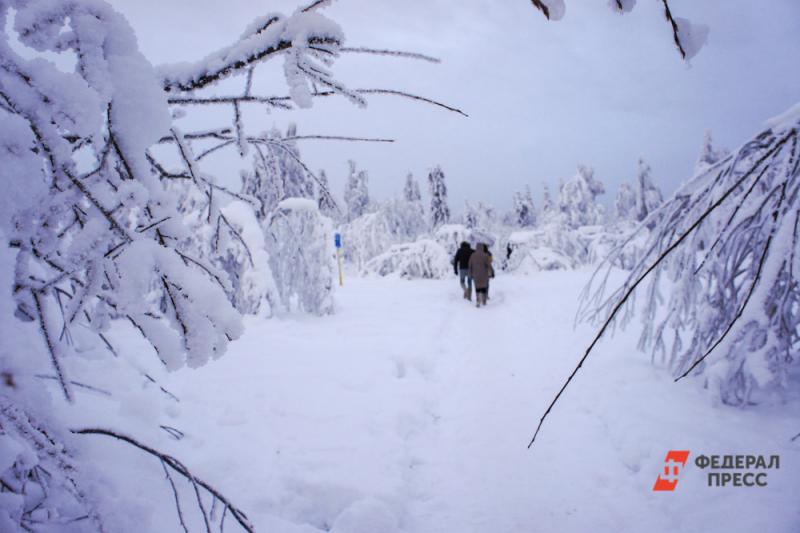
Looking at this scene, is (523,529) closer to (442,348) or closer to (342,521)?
(342,521)

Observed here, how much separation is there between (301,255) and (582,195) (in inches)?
1196

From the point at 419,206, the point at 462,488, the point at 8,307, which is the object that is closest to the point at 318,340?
the point at 462,488

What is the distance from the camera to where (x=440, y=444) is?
292 cm

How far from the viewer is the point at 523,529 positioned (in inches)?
83.6

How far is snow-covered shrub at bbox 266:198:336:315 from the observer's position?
6938 mm

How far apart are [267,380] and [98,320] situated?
295 centimetres

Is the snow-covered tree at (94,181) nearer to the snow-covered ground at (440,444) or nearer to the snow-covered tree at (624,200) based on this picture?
the snow-covered ground at (440,444)

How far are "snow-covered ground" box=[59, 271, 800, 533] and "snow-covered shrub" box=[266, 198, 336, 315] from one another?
8.06 ft

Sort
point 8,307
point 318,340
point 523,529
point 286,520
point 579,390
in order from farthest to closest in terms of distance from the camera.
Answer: point 318,340 → point 579,390 → point 523,529 → point 286,520 → point 8,307

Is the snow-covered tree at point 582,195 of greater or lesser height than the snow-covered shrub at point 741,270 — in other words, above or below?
above

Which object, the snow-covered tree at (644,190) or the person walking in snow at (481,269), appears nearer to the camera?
the person walking in snow at (481,269)

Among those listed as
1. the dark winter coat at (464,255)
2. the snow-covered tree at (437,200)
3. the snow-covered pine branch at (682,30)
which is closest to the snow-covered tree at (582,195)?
the snow-covered tree at (437,200)

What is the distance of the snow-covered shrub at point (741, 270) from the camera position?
225 centimetres

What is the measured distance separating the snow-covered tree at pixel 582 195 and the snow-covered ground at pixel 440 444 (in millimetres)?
30238
